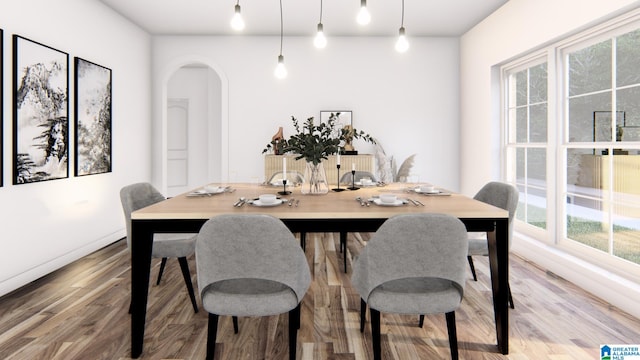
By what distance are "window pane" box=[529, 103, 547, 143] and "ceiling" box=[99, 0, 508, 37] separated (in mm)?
1285

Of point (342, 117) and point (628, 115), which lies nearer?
point (628, 115)

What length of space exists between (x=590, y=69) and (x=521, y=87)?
110 cm

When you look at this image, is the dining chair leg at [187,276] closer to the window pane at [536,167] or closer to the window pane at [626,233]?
the window pane at [626,233]

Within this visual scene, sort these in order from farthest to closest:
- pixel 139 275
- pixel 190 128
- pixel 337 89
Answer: pixel 190 128
pixel 337 89
pixel 139 275

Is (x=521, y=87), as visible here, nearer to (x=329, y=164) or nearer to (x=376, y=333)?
(x=329, y=164)

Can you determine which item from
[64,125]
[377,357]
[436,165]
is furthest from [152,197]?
[436,165]

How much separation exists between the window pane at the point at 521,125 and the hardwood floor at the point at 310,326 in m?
1.72

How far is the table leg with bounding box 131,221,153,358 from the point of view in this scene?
6.36 ft

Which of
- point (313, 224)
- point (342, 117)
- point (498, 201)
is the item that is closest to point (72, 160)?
point (313, 224)

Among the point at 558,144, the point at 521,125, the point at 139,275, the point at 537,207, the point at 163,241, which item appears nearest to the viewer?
the point at 139,275

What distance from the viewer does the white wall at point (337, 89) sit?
5.42 metres

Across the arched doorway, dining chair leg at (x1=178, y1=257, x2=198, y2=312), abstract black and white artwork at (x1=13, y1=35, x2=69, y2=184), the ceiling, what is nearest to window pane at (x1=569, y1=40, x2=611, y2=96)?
the ceiling

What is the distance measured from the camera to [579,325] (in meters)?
2.35

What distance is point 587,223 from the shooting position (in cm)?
322
